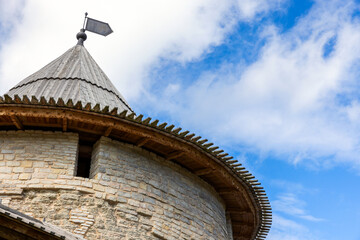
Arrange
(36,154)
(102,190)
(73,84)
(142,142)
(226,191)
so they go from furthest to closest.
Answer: (73,84), (226,191), (142,142), (36,154), (102,190)

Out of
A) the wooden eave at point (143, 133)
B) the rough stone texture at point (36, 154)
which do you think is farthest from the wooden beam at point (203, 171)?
the rough stone texture at point (36, 154)

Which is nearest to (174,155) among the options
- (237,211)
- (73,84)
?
(237,211)

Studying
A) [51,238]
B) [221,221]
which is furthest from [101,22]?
[51,238]

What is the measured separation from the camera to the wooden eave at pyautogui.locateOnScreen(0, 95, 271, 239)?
659 cm

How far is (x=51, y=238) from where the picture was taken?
3914 millimetres

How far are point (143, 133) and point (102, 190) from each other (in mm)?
1184

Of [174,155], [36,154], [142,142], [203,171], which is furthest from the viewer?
[203,171]

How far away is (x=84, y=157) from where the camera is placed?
7648mm

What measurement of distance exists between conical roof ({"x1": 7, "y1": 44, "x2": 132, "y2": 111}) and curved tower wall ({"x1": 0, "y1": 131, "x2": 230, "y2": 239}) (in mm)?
1765

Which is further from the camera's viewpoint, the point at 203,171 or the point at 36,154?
the point at 203,171

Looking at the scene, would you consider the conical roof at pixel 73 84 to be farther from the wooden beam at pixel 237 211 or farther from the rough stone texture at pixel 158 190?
the wooden beam at pixel 237 211

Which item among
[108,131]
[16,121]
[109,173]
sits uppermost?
[108,131]

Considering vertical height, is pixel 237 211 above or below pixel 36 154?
above

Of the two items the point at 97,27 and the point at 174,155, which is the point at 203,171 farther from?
the point at 97,27
